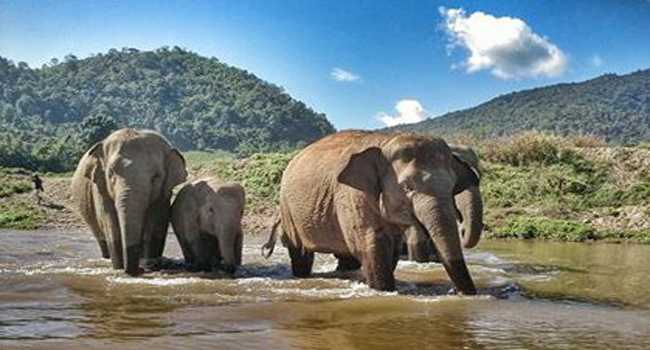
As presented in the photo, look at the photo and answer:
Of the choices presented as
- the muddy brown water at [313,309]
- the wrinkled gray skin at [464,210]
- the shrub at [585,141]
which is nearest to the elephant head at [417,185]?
the wrinkled gray skin at [464,210]

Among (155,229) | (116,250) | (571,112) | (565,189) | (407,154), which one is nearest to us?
(407,154)

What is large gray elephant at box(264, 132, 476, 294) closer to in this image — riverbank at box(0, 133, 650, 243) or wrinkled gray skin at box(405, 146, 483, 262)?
wrinkled gray skin at box(405, 146, 483, 262)

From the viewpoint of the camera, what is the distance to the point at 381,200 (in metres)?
9.90

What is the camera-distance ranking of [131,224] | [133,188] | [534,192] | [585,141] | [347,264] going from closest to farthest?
[131,224], [133,188], [347,264], [534,192], [585,141]

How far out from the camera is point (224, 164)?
116 feet

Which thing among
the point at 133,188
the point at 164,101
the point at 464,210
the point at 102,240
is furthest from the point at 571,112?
the point at 133,188

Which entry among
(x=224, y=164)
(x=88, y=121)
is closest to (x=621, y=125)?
(x=88, y=121)

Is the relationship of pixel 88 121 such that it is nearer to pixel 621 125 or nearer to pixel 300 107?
pixel 621 125

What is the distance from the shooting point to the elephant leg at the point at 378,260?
9.88m

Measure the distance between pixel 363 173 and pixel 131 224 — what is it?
3704mm

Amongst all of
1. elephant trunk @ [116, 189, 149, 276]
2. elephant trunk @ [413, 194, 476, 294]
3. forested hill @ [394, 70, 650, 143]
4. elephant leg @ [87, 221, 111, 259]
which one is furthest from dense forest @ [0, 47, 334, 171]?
elephant trunk @ [413, 194, 476, 294]

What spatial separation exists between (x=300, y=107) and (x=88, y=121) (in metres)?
79.2

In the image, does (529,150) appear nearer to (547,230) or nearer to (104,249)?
(547,230)

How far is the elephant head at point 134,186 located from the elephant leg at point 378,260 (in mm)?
3565
